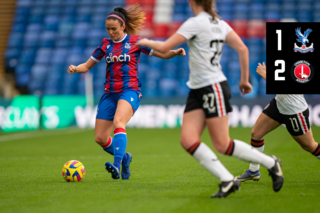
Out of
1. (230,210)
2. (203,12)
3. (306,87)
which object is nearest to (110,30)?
(203,12)

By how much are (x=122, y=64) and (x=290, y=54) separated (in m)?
2.72

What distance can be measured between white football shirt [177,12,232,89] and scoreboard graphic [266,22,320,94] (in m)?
2.10

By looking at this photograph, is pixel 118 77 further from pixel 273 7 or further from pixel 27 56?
pixel 273 7

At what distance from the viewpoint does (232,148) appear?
12.8 feet

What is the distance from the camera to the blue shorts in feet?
17.6

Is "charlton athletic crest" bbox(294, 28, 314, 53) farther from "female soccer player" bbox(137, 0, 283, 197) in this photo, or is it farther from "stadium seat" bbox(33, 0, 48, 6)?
"stadium seat" bbox(33, 0, 48, 6)

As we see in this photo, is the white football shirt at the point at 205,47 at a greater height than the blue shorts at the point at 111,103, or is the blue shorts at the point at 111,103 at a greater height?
the white football shirt at the point at 205,47

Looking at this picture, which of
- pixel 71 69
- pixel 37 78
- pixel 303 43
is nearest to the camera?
pixel 71 69

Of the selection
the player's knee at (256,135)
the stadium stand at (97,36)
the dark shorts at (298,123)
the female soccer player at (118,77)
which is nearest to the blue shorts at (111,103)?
the female soccer player at (118,77)

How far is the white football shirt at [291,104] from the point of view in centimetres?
475

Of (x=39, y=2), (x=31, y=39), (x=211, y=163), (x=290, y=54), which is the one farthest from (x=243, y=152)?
(x=39, y=2)

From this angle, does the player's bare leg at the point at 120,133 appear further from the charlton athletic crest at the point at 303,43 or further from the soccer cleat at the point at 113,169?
the charlton athletic crest at the point at 303,43

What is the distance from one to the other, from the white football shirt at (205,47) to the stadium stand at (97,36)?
14.9 meters

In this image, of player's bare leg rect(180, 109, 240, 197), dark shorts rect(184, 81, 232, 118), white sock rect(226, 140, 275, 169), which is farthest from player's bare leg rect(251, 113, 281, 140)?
player's bare leg rect(180, 109, 240, 197)
